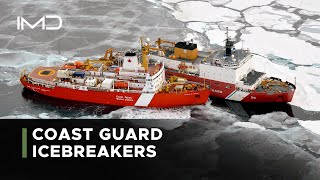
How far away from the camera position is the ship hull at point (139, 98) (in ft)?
73.7

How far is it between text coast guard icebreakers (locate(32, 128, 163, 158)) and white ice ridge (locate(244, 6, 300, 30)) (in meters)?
13.6

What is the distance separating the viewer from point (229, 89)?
23.1 metres

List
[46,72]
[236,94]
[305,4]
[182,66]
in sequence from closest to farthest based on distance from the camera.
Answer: [236,94], [182,66], [46,72], [305,4]

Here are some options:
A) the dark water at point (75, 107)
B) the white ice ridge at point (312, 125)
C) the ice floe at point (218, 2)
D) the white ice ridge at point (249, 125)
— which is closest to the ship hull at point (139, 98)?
the dark water at point (75, 107)

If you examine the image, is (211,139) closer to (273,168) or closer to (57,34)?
(273,168)

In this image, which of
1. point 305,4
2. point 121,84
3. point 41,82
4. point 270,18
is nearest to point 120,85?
point 121,84

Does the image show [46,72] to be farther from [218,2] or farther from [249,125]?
[218,2]

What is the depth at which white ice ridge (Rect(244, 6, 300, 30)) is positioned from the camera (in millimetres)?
31002

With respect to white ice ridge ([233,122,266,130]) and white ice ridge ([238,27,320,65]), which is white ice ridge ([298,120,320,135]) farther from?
white ice ridge ([238,27,320,65])

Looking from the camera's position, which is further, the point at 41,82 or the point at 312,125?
the point at 41,82

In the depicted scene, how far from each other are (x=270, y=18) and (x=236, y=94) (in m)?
10.8

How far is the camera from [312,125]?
68.2ft

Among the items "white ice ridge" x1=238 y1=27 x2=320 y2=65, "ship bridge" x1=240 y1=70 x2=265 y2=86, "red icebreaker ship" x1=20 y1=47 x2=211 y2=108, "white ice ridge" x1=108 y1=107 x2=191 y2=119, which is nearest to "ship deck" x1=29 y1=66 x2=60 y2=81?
"red icebreaker ship" x1=20 y1=47 x2=211 y2=108

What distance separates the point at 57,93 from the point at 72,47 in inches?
204
